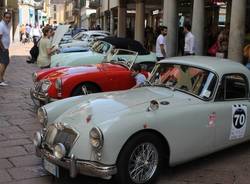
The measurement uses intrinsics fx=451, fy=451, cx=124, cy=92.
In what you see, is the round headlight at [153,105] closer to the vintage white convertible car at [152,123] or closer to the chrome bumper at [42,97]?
the vintage white convertible car at [152,123]

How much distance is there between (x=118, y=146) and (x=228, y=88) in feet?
6.38

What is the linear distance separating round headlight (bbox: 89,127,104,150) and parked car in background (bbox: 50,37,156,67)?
6250 millimetres

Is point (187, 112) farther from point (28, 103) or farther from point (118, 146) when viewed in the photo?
point (28, 103)

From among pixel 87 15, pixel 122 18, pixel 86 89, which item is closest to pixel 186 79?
pixel 86 89

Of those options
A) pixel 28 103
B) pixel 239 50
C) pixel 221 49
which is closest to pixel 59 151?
pixel 28 103

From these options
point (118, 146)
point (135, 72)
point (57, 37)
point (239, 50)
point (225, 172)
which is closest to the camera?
point (118, 146)

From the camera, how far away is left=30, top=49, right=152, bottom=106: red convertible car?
24.9 ft

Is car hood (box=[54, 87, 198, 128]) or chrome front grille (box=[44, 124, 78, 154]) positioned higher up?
car hood (box=[54, 87, 198, 128])

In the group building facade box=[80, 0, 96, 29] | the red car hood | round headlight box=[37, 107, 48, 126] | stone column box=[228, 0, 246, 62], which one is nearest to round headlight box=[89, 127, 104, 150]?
round headlight box=[37, 107, 48, 126]

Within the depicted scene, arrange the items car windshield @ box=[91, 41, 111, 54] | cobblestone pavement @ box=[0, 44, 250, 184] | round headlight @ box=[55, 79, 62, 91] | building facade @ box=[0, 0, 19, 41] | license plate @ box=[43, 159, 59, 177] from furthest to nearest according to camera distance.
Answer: building facade @ box=[0, 0, 19, 41]
car windshield @ box=[91, 41, 111, 54]
round headlight @ box=[55, 79, 62, 91]
cobblestone pavement @ box=[0, 44, 250, 184]
license plate @ box=[43, 159, 59, 177]

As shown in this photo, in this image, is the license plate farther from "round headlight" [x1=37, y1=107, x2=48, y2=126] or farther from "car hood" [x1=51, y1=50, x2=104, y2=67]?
"car hood" [x1=51, y1=50, x2=104, y2=67]

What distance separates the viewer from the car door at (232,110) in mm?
Answer: 5410

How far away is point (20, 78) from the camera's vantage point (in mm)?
13047

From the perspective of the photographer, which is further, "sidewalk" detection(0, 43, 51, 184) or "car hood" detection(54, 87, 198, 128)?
"sidewalk" detection(0, 43, 51, 184)
